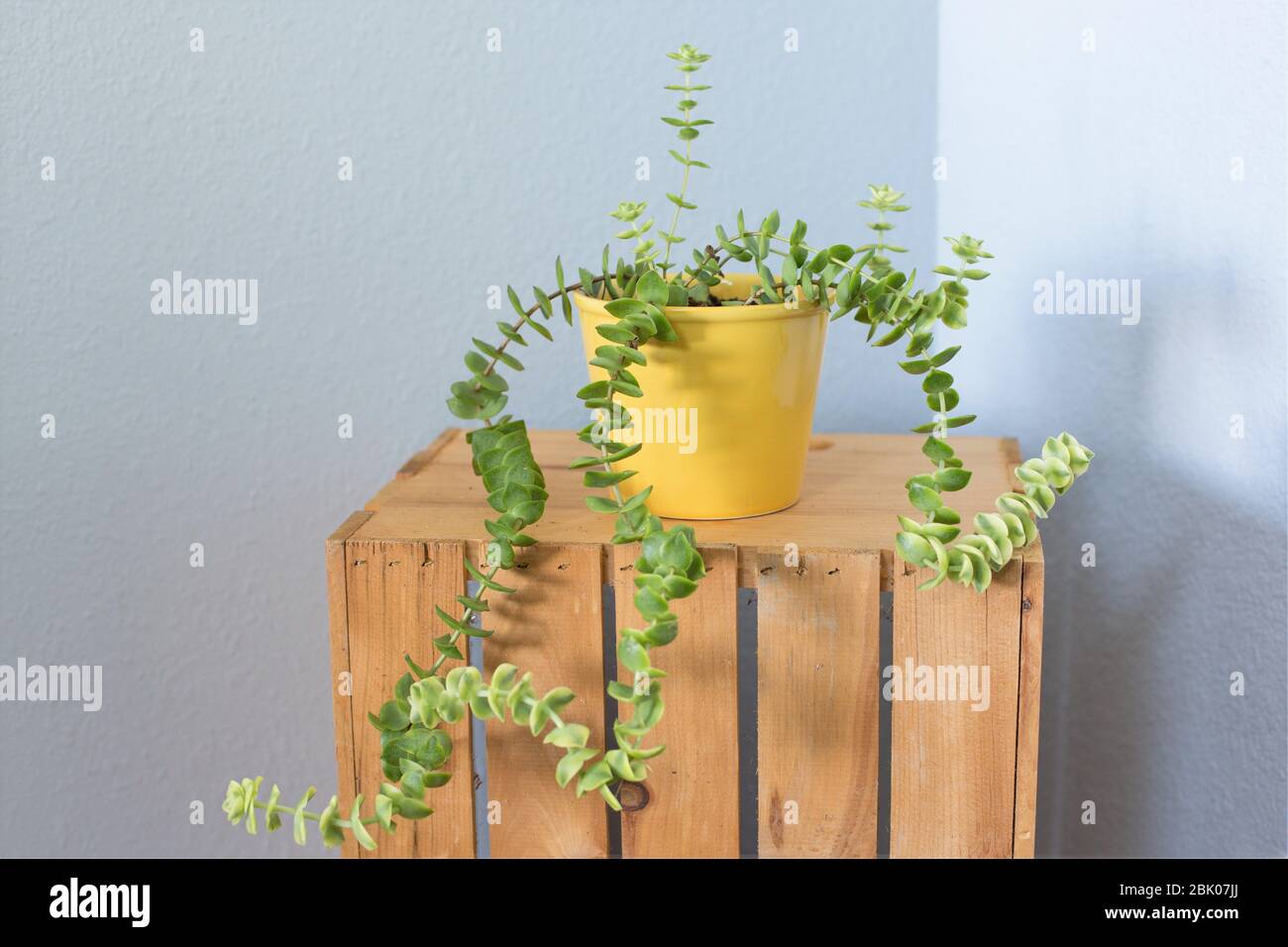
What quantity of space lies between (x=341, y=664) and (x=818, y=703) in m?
0.36

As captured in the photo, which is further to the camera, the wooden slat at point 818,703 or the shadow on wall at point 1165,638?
the shadow on wall at point 1165,638

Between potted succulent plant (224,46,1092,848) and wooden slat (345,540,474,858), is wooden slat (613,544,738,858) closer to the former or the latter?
potted succulent plant (224,46,1092,848)

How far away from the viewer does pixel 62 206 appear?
1295 millimetres

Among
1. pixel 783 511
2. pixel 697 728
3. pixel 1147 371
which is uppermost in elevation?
pixel 1147 371

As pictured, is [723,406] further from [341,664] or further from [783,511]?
[341,664]

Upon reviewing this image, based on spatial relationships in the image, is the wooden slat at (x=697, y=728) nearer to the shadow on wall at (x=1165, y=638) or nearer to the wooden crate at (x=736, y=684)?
the wooden crate at (x=736, y=684)

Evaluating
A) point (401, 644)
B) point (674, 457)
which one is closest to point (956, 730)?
point (674, 457)

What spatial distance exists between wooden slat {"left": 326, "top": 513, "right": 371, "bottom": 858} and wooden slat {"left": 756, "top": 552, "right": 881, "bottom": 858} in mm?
312

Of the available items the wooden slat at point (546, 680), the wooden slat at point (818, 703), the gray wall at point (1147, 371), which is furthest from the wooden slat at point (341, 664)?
the gray wall at point (1147, 371)

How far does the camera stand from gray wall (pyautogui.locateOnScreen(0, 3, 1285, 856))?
117cm

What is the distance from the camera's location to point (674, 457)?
36.0 inches

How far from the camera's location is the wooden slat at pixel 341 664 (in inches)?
35.6
